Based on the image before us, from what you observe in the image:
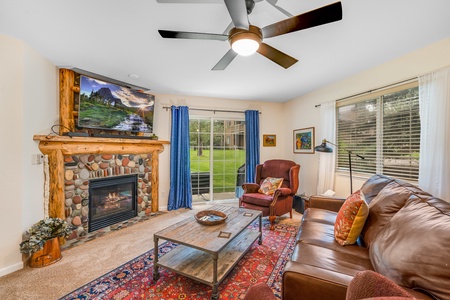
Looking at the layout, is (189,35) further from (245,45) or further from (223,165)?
(223,165)

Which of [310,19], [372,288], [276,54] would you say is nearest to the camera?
[372,288]

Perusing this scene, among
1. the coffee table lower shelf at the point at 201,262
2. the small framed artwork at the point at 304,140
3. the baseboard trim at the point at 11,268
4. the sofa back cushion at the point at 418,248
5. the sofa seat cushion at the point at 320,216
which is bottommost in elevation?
the baseboard trim at the point at 11,268

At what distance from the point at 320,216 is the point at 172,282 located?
1.70 m

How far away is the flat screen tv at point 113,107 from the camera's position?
2.74 m

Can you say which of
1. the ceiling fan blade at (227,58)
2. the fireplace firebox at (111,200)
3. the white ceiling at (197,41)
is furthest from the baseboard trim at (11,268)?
the ceiling fan blade at (227,58)

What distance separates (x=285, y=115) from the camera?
15.3 feet

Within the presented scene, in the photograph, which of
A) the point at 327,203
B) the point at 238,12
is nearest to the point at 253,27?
the point at 238,12

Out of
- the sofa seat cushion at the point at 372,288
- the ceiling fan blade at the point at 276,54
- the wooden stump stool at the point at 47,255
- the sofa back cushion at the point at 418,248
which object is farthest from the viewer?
the wooden stump stool at the point at 47,255

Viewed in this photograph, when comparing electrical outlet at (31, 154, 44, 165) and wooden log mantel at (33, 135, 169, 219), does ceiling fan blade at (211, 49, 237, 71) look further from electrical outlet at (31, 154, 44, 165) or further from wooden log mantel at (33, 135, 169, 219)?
electrical outlet at (31, 154, 44, 165)

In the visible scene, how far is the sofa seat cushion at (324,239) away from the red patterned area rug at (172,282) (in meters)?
0.50

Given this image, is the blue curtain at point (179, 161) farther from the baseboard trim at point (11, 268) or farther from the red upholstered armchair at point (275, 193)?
the baseboard trim at point (11, 268)

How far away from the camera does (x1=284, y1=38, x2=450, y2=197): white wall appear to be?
216 cm

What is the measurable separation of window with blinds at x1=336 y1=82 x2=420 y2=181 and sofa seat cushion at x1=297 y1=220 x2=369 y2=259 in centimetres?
146

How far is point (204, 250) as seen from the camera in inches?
63.1
